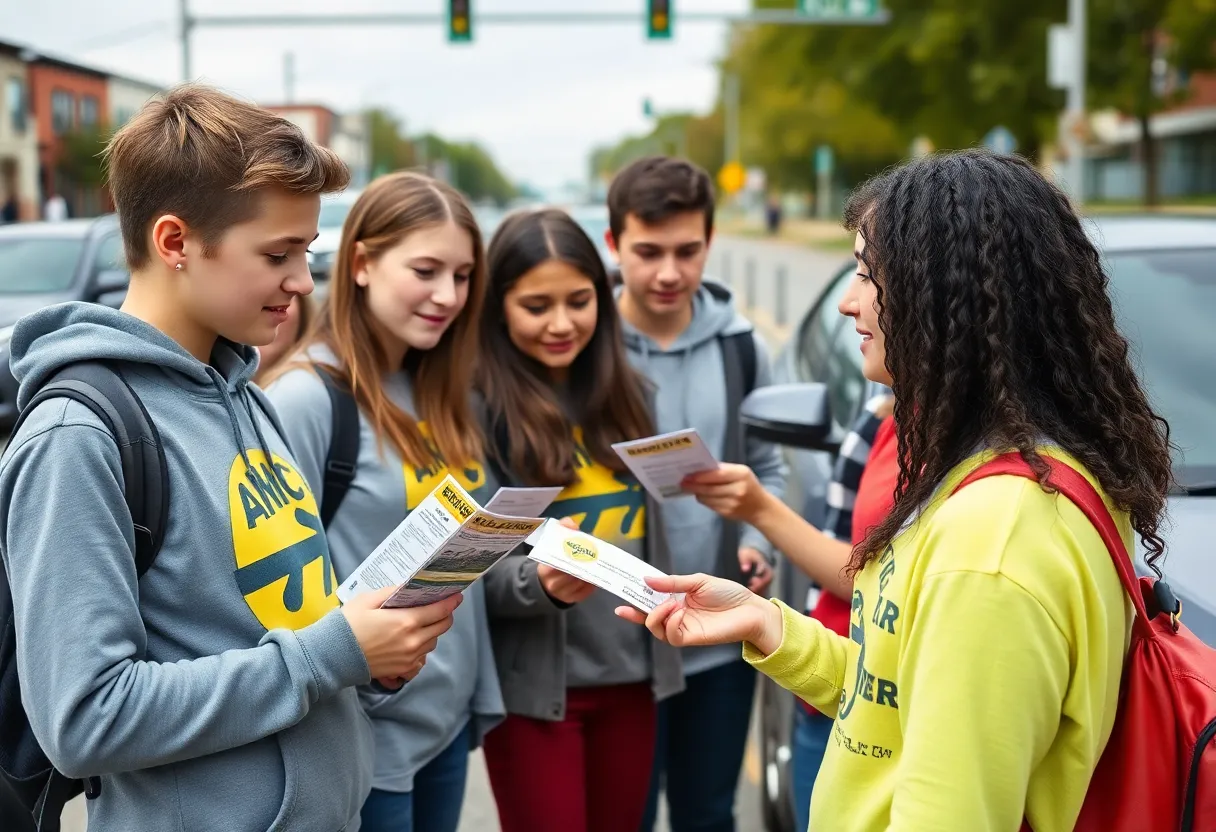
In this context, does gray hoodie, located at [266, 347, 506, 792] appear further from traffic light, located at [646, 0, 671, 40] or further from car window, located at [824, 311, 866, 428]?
traffic light, located at [646, 0, 671, 40]

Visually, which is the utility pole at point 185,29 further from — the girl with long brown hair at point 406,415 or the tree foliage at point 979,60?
the girl with long brown hair at point 406,415

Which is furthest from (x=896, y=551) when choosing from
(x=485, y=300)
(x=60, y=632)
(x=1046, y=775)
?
(x=485, y=300)

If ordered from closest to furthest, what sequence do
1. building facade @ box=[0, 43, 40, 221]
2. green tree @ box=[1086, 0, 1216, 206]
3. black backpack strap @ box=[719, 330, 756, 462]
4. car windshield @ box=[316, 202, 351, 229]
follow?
black backpack strap @ box=[719, 330, 756, 462], car windshield @ box=[316, 202, 351, 229], green tree @ box=[1086, 0, 1216, 206], building facade @ box=[0, 43, 40, 221]

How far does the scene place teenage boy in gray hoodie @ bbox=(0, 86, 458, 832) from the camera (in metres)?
1.59

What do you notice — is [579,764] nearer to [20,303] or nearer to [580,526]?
[580,526]

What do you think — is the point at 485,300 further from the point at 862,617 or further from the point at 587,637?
the point at 862,617

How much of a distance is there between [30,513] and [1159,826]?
1.41 metres

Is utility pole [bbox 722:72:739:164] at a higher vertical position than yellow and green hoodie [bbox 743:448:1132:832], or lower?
higher

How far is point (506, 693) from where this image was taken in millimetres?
2830

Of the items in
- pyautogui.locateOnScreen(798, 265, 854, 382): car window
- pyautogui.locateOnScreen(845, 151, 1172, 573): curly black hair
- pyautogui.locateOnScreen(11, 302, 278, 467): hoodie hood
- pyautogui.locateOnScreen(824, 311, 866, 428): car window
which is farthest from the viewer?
pyautogui.locateOnScreen(798, 265, 854, 382): car window

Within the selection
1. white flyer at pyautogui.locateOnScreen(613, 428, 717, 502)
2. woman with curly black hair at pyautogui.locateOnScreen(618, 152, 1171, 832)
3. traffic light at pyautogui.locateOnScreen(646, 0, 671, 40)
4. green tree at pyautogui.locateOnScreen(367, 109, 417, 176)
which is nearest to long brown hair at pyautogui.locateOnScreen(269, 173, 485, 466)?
white flyer at pyautogui.locateOnScreen(613, 428, 717, 502)

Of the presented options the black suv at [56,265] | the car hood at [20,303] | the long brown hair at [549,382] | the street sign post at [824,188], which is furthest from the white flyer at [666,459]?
the street sign post at [824,188]

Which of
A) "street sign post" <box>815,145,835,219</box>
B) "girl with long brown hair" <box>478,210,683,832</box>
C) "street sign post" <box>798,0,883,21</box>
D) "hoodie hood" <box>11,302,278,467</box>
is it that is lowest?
"girl with long brown hair" <box>478,210,683,832</box>

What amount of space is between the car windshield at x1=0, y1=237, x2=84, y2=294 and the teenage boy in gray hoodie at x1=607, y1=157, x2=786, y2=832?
8.82 m
